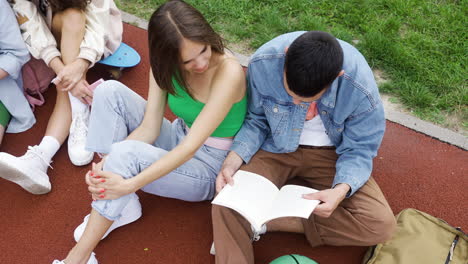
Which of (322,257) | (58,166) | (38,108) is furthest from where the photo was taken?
(38,108)

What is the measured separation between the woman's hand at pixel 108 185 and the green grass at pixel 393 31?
6.54ft

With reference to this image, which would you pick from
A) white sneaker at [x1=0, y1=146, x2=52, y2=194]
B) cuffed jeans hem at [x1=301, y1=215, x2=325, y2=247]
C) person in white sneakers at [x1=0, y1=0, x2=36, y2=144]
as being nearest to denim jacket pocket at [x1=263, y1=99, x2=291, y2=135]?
cuffed jeans hem at [x1=301, y1=215, x2=325, y2=247]

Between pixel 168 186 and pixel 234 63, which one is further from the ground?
pixel 234 63

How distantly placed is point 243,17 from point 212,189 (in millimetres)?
2066

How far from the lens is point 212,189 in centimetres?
222

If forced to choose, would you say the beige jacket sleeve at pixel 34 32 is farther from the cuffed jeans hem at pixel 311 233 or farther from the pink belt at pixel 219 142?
the cuffed jeans hem at pixel 311 233

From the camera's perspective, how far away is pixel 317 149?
2.20 metres

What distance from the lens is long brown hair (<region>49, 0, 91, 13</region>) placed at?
266cm

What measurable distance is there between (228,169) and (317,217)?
56 cm

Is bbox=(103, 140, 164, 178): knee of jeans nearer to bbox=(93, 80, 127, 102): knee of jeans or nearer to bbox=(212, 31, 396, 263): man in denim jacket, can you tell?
bbox=(93, 80, 127, 102): knee of jeans

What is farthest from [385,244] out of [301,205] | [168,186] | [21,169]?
[21,169]

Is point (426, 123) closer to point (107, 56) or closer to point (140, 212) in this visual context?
point (140, 212)

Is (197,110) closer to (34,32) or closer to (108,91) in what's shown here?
(108,91)

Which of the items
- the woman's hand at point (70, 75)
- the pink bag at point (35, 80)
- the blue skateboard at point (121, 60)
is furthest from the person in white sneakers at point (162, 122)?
the pink bag at point (35, 80)
